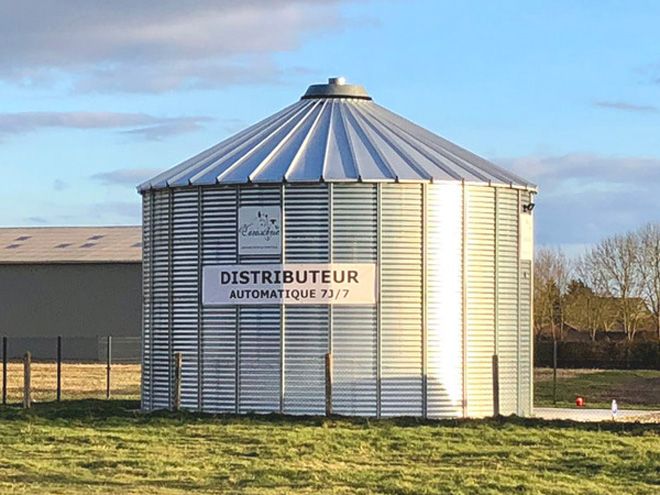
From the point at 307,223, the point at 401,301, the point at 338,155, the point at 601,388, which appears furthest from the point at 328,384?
the point at 601,388

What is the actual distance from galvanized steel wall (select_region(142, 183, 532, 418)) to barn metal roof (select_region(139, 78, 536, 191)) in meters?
0.27

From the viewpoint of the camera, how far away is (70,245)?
7731 cm

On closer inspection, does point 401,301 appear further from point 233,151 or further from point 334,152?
point 233,151

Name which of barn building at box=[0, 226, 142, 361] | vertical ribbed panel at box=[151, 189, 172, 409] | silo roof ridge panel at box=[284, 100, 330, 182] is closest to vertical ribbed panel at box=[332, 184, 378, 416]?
silo roof ridge panel at box=[284, 100, 330, 182]

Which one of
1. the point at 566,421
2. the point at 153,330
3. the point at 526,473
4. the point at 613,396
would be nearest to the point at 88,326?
the point at 613,396

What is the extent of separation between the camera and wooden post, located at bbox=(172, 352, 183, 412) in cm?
3111

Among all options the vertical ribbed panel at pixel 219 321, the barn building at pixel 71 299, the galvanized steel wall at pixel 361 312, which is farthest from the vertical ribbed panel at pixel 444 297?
the barn building at pixel 71 299

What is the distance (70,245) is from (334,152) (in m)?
47.7

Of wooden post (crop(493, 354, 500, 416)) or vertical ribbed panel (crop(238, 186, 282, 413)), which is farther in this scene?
vertical ribbed panel (crop(238, 186, 282, 413))

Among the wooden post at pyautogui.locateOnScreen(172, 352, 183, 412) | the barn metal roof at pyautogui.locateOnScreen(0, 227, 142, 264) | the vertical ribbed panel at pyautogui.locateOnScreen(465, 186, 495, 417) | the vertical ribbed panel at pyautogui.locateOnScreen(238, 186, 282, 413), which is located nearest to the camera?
the vertical ribbed panel at pyautogui.locateOnScreen(238, 186, 282, 413)

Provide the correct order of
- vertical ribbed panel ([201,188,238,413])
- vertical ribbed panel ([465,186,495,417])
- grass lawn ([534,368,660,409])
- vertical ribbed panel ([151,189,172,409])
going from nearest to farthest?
vertical ribbed panel ([201,188,238,413])
vertical ribbed panel ([465,186,495,417])
vertical ribbed panel ([151,189,172,409])
grass lawn ([534,368,660,409])

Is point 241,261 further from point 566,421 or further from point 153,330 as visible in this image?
point 566,421

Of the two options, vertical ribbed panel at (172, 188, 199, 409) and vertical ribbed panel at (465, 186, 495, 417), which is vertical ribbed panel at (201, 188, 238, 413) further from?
vertical ribbed panel at (465, 186, 495, 417)

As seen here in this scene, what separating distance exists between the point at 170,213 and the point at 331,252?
3634mm
